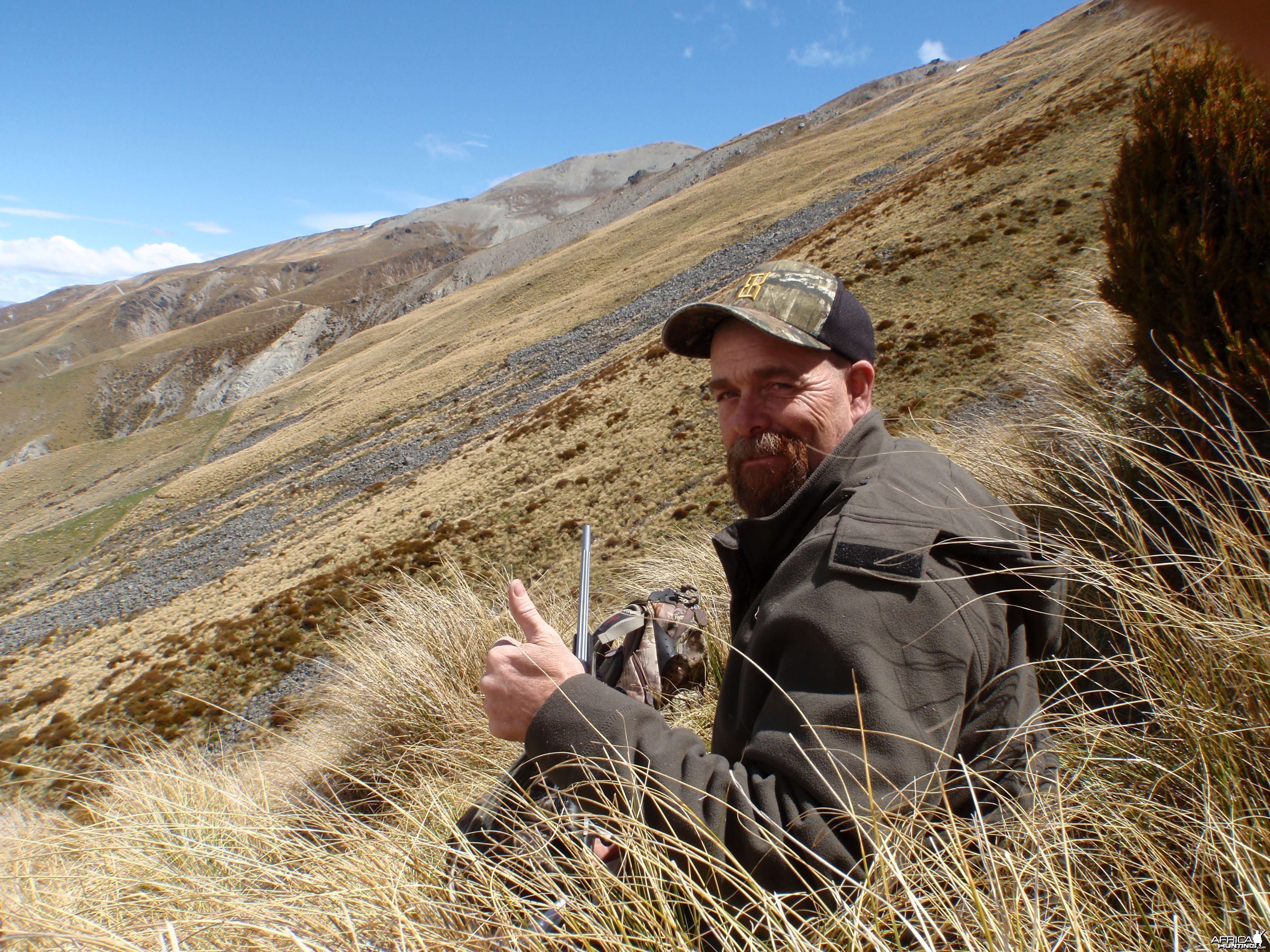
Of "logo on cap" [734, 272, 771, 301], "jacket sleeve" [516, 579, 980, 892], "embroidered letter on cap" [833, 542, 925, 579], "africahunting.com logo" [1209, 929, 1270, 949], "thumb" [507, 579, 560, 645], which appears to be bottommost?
"africahunting.com logo" [1209, 929, 1270, 949]

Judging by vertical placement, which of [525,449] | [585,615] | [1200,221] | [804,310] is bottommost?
[525,449]

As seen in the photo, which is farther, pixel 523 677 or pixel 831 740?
pixel 523 677

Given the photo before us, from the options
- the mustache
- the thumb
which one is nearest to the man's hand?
the thumb

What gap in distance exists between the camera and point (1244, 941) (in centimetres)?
117

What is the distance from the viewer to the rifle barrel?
3.12 metres

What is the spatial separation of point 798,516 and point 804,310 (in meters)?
0.81

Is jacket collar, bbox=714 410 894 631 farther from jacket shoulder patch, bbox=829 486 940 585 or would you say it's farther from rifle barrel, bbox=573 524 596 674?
rifle barrel, bbox=573 524 596 674

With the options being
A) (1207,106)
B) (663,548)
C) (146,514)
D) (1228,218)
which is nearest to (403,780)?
(663,548)

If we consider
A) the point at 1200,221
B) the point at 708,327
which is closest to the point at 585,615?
the point at 708,327

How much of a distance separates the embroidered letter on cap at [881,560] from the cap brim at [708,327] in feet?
3.16

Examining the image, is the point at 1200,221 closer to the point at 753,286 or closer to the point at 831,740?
the point at 753,286

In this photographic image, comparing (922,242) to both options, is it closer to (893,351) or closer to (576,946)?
(893,351)

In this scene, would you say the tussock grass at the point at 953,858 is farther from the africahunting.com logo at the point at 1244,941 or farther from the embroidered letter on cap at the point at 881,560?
the embroidered letter on cap at the point at 881,560

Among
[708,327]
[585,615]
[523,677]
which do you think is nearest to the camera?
[523,677]
